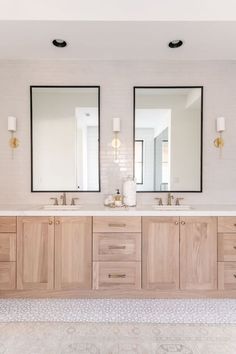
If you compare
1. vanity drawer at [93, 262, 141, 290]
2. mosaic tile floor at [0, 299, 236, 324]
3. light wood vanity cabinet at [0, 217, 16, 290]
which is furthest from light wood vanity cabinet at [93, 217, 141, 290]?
light wood vanity cabinet at [0, 217, 16, 290]

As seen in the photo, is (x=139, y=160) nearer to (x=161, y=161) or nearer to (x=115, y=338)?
(x=161, y=161)

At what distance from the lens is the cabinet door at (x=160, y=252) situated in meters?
2.38

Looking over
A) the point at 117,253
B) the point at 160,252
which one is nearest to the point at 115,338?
the point at 117,253

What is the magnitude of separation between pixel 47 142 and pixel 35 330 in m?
1.78

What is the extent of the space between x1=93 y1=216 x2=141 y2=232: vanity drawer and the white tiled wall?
53 cm

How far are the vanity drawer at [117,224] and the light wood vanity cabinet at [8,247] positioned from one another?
75 centimetres

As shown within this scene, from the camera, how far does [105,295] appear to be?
7.93 ft

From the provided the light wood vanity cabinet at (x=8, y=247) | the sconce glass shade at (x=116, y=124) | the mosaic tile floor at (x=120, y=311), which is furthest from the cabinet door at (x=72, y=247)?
the sconce glass shade at (x=116, y=124)

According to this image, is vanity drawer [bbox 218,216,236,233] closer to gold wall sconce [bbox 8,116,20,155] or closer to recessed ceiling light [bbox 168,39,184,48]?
recessed ceiling light [bbox 168,39,184,48]

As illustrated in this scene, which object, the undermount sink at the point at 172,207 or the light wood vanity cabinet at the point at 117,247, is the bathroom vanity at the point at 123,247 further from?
the undermount sink at the point at 172,207

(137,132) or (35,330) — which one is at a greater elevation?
(137,132)

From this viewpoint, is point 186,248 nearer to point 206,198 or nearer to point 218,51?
point 206,198

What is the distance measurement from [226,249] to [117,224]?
1.01 metres

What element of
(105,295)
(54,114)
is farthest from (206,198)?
(54,114)
